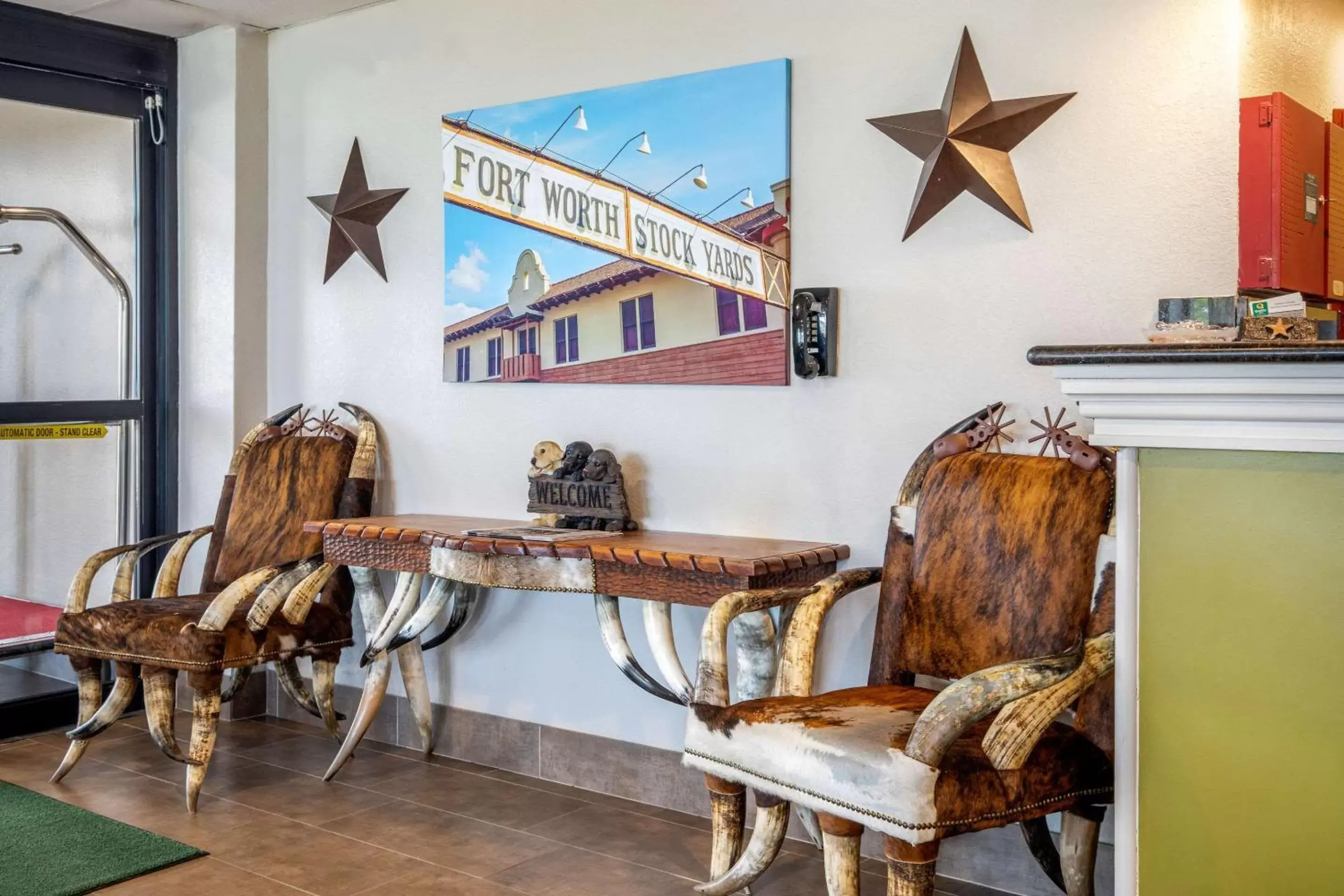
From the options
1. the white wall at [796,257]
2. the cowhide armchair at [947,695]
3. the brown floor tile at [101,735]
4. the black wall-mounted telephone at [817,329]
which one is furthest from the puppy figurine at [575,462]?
the brown floor tile at [101,735]

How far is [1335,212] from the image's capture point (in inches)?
119

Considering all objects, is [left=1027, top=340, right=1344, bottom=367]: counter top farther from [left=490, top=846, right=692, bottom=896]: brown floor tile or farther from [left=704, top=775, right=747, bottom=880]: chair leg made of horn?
[left=490, top=846, right=692, bottom=896]: brown floor tile

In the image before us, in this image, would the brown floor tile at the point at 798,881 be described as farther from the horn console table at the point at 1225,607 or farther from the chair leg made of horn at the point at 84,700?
the chair leg made of horn at the point at 84,700

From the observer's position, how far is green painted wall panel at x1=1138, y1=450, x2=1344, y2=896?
1.56 meters

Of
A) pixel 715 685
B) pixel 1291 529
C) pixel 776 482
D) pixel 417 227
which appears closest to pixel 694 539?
pixel 776 482

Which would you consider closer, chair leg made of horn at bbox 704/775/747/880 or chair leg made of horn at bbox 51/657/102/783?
chair leg made of horn at bbox 704/775/747/880

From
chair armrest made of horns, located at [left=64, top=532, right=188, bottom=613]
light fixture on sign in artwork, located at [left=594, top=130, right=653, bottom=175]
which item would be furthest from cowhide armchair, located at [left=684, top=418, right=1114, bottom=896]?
chair armrest made of horns, located at [left=64, top=532, right=188, bottom=613]

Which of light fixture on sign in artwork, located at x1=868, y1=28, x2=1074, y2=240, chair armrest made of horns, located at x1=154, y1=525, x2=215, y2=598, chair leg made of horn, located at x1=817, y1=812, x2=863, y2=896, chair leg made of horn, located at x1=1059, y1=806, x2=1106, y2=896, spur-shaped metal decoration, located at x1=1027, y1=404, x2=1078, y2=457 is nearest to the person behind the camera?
chair leg made of horn, located at x1=817, y1=812, x2=863, y2=896

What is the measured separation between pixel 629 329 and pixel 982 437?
113 cm

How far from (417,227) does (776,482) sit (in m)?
1.60

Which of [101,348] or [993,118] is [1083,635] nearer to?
[993,118]

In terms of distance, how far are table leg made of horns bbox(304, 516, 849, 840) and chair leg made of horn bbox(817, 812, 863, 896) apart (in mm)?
629

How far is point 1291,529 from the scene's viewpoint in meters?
1.58

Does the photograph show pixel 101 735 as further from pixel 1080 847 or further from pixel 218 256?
pixel 1080 847
